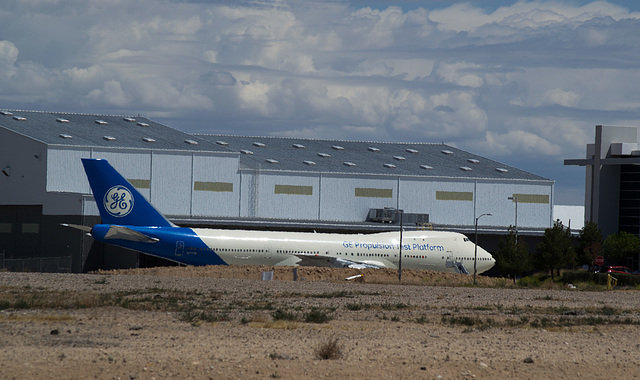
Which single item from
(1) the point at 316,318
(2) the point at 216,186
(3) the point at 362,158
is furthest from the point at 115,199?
(3) the point at 362,158

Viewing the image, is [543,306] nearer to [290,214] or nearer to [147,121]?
[290,214]

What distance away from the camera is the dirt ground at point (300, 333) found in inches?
702

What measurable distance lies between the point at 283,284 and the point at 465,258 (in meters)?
23.7

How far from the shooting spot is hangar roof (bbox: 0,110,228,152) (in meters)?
82.2

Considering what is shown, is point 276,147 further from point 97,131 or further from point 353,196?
point 97,131

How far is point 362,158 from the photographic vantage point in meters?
98.9

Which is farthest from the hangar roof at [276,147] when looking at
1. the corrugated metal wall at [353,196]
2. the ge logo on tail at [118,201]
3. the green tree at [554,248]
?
the ge logo on tail at [118,201]

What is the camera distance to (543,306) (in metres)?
37.2

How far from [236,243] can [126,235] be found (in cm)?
795

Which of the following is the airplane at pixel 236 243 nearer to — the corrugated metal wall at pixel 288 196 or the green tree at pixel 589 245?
the corrugated metal wall at pixel 288 196

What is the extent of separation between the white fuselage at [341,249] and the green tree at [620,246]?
4088 centimetres

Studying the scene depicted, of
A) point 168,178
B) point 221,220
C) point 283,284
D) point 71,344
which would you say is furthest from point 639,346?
point 168,178

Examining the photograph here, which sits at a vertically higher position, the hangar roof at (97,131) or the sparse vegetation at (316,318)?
the hangar roof at (97,131)

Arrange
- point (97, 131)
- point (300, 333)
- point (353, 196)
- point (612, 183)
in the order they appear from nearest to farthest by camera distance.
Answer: point (300, 333)
point (97, 131)
point (353, 196)
point (612, 183)
